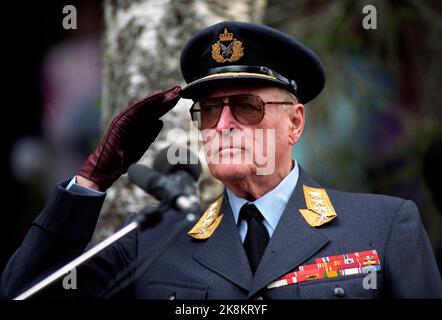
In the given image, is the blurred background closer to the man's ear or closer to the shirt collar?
the man's ear

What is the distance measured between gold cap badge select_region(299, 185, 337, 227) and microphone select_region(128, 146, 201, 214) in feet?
1.71

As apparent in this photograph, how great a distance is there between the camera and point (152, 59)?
13.7 ft

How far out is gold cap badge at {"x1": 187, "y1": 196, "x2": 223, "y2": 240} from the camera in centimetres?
309

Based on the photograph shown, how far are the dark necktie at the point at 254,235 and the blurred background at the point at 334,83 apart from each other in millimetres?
1390

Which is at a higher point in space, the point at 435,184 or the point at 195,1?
the point at 195,1

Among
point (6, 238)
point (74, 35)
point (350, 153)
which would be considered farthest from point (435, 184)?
point (6, 238)

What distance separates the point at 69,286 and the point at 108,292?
171 millimetres

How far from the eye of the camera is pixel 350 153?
19.6 feet

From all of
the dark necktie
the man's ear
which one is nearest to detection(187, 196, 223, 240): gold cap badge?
the dark necktie

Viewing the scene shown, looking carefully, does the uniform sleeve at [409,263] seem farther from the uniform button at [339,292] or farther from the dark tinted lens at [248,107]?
the dark tinted lens at [248,107]

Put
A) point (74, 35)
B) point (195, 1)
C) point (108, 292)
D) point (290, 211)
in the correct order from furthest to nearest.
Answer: point (74, 35) < point (195, 1) < point (290, 211) < point (108, 292)

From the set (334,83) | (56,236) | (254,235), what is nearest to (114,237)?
(56,236)

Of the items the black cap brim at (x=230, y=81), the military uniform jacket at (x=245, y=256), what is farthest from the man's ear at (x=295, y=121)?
the military uniform jacket at (x=245, y=256)

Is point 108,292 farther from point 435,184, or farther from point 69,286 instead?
point 435,184
